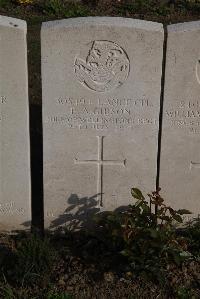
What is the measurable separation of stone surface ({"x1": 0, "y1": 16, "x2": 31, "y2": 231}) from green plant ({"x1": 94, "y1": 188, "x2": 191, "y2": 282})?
0.78 meters

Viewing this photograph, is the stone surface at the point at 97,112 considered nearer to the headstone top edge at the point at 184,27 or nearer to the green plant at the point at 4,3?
the headstone top edge at the point at 184,27

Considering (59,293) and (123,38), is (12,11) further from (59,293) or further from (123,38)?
(59,293)

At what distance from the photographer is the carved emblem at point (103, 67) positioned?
4.77 metres

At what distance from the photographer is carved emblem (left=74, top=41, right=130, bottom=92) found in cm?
477

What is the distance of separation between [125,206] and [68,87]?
4.30ft

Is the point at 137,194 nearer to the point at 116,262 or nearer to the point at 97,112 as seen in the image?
the point at 116,262

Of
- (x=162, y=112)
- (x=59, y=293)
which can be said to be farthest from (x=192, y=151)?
(x=59, y=293)

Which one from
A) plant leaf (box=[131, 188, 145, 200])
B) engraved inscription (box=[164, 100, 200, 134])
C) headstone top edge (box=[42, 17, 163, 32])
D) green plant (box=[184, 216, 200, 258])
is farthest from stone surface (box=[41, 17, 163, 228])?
green plant (box=[184, 216, 200, 258])

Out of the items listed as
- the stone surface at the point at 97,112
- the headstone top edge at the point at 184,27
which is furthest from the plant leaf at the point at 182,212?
the headstone top edge at the point at 184,27

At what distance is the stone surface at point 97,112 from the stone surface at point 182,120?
0.11m

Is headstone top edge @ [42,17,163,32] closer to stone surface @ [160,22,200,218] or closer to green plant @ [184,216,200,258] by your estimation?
stone surface @ [160,22,200,218]

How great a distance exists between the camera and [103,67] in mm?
4871

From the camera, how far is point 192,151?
5266mm

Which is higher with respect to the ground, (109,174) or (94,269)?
(109,174)
